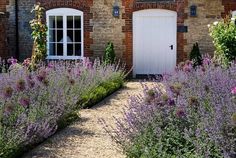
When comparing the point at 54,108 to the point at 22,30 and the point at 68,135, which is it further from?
the point at 22,30

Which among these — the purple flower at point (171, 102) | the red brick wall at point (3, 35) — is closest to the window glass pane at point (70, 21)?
the red brick wall at point (3, 35)

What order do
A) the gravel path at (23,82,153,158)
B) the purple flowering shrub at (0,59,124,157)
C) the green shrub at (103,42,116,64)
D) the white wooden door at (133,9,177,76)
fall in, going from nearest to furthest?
the purple flowering shrub at (0,59,124,157)
the gravel path at (23,82,153,158)
the green shrub at (103,42,116,64)
the white wooden door at (133,9,177,76)

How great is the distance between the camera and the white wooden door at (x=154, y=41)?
1744cm

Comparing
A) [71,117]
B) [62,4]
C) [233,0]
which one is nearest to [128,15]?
[62,4]

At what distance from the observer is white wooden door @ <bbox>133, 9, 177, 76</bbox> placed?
1744 centimetres

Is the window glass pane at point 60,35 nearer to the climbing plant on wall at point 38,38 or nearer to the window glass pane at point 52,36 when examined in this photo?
the window glass pane at point 52,36

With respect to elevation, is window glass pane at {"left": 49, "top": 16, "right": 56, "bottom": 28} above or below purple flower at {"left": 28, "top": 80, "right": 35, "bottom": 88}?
above

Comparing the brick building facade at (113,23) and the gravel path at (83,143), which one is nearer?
the gravel path at (83,143)

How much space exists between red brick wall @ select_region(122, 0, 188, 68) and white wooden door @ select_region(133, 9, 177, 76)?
6.4 inches

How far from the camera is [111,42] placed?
1748 cm

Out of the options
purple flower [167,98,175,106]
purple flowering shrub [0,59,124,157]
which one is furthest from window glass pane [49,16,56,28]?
purple flower [167,98,175,106]

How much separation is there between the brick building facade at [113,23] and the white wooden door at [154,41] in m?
0.21

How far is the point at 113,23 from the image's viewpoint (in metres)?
17.5

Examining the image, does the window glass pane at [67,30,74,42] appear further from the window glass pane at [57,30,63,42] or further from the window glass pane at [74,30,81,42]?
the window glass pane at [57,30,63,42]
